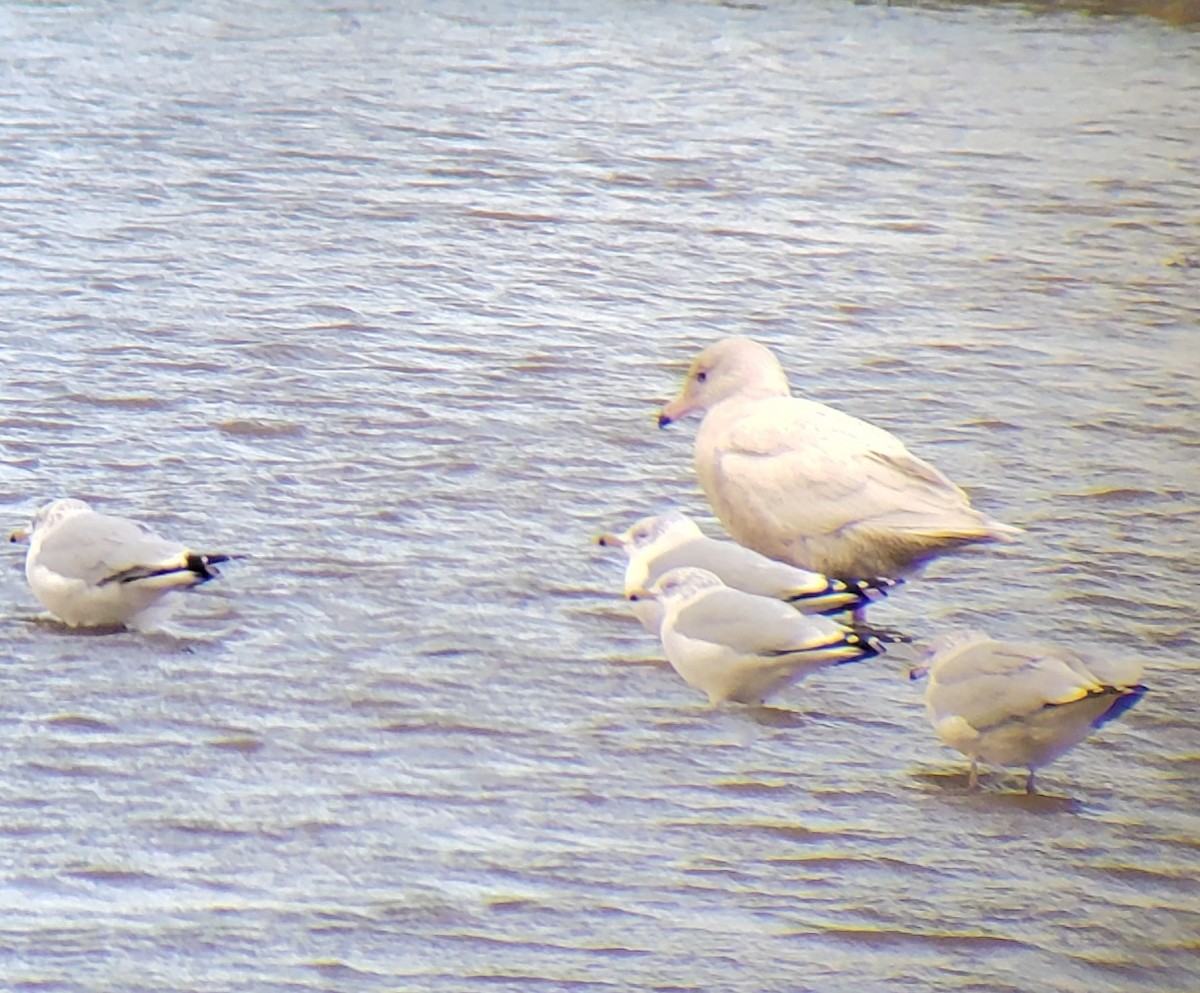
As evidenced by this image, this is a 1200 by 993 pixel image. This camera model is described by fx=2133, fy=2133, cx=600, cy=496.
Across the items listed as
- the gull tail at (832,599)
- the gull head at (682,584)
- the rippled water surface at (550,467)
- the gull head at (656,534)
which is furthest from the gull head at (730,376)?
the gull head at (682,584)

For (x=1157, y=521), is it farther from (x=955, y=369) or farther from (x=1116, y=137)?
(x=1116, y=137)

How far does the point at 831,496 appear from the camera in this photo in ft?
10.7

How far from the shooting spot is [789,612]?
9.52 ft

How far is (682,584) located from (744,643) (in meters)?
0.19

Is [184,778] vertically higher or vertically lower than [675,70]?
lower

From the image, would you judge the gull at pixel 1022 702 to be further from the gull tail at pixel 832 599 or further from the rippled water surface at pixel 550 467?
the gull tail at pixel 832 599

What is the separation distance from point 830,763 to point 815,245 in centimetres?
277

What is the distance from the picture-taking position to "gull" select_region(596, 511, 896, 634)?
305 centimetres

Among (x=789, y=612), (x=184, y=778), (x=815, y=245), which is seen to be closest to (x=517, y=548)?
(x=789, y=612)

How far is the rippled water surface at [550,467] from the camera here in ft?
7.59

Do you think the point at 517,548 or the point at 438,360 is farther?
the point at 438,360

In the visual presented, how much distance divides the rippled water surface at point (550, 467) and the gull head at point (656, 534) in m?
0.09

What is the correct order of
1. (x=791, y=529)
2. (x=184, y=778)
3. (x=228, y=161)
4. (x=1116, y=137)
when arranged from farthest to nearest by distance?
(x=1116, y=137), (x=228, y=161), (x=791, y=529), (x=184, y=778)

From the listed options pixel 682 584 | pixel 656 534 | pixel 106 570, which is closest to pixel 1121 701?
pixel 682 584
